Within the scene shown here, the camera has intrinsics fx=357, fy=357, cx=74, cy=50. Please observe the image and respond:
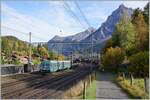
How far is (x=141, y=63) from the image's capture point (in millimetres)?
42719

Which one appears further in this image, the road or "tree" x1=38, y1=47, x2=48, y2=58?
"tree" x1=38, y1=47, x2=48, y2=58

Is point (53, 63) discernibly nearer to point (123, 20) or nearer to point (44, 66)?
point (44, 66)

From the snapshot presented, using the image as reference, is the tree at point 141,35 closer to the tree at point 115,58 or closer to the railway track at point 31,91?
the tree at point 115,58

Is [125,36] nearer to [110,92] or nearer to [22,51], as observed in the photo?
[110,92]

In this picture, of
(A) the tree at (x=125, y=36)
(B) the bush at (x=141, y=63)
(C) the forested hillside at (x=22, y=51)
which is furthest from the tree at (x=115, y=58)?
(C) the forested hillside at (x=22, y=51)

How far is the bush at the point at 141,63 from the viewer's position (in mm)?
41719

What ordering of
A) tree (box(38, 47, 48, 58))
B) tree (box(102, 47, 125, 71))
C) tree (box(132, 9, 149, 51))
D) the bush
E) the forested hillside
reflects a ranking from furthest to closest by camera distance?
tree (box(38, 47, 48, 58))
the forested hillside
tree (box(102, 47, 125, 71))
tree (box(132, 9, 149, 51))
the bush

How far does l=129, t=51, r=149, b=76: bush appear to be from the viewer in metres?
41.7

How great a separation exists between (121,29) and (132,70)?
2672 centimetres

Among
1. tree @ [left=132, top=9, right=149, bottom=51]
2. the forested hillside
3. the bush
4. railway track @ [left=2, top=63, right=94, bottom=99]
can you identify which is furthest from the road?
the forested hillside

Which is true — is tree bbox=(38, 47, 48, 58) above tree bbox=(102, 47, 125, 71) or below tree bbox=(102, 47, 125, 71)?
above

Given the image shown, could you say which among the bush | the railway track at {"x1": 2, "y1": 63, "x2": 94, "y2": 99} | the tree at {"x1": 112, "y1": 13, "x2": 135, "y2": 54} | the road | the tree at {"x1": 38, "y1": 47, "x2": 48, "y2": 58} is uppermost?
the tree at {"x1": 112, "y1": 13, "x2": 135, "y2": 54}

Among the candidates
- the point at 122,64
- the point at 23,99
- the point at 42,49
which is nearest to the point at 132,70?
the point at 122,64

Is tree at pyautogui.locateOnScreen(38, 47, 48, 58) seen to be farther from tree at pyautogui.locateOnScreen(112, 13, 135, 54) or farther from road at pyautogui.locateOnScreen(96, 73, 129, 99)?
road at pyautogui.locateOnScreen(96, 73, 129, 99)
